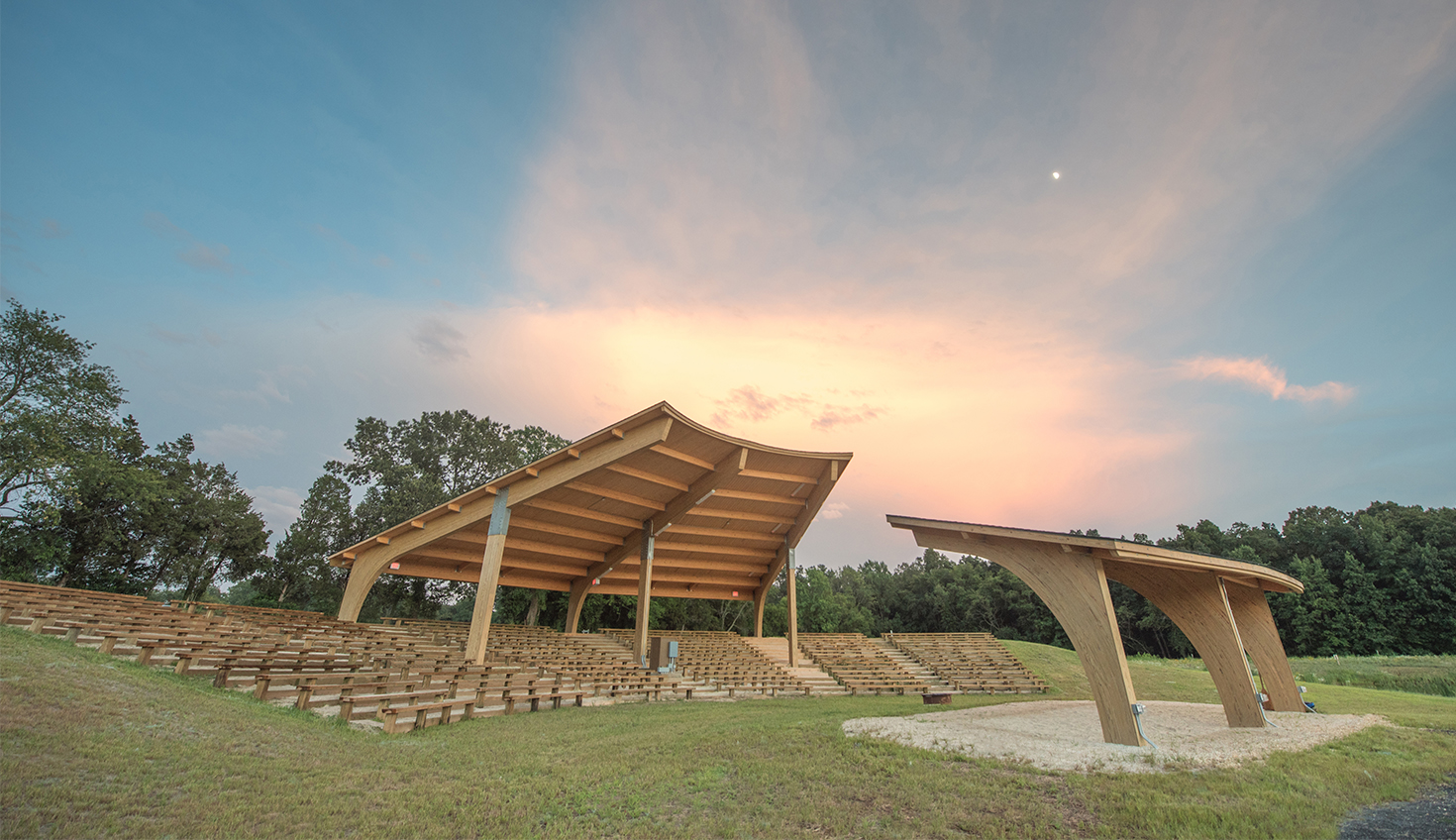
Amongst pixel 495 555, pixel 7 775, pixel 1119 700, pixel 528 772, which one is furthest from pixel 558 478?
pixel 1119 700

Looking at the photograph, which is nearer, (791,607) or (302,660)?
(302,660)

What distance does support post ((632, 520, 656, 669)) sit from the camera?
2234cm

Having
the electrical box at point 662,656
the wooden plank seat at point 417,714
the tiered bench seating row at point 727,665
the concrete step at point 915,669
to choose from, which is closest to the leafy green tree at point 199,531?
the tiered bench seating row at point 727,665

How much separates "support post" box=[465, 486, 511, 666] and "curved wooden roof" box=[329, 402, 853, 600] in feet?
0.97

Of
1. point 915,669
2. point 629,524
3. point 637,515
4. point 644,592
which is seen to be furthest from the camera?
point 915,669

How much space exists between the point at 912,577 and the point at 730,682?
48903mm

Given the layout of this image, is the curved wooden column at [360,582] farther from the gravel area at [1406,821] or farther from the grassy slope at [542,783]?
the gravel area at [1406,821]

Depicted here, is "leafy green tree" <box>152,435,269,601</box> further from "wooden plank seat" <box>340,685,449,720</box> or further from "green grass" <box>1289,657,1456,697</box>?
"green grass" <box>1289,657,1456,697</box>

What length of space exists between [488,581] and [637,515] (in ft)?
24.1

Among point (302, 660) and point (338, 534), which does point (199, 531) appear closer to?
point (338, 534)

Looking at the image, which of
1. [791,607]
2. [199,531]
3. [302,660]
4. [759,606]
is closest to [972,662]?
[791,607]

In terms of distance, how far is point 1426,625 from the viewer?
36531mm

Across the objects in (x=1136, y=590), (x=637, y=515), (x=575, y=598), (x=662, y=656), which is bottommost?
(x=662, y=656)

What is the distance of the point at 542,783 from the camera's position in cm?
645
